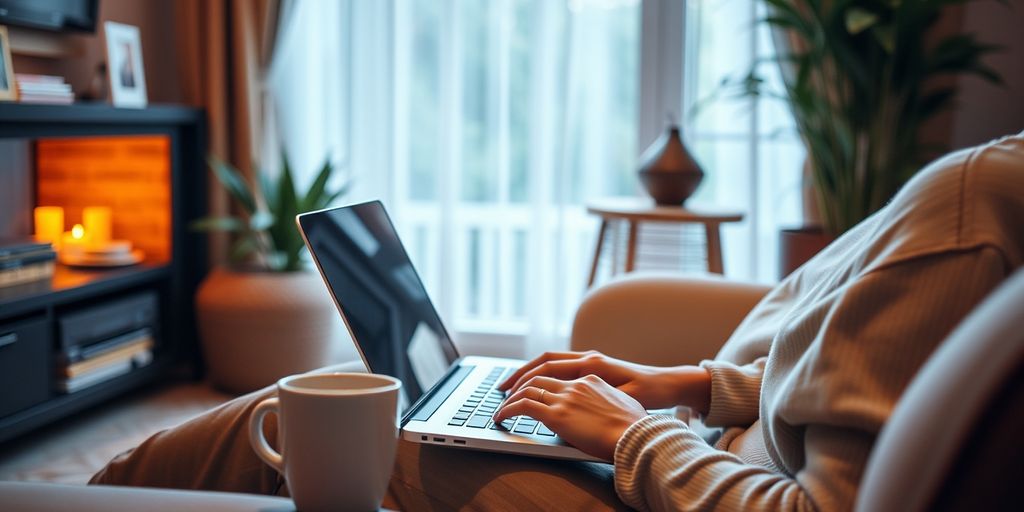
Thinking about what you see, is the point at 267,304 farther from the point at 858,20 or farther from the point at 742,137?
the point at 858,20

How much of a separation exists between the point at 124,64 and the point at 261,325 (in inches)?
34.1

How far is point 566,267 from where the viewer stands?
3.12m

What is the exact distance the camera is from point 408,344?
3.77 feet

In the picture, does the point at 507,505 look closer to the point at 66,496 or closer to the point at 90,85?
the point at 66,496

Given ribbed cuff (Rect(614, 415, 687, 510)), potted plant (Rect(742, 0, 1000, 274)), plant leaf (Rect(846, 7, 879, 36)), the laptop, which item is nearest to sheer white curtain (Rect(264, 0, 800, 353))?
potted plant (Rect(742, 0, 1000, 274))

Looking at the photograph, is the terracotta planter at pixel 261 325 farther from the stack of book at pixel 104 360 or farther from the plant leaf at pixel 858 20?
the plant leaf at pixel 858 20

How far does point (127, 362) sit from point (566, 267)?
138cm

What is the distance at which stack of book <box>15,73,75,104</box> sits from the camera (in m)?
2.25

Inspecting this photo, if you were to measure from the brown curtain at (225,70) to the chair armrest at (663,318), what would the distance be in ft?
6.00

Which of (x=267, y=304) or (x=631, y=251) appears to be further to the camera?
(x=267, y=304)

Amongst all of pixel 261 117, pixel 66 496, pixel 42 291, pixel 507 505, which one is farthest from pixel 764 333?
pixel 261 117

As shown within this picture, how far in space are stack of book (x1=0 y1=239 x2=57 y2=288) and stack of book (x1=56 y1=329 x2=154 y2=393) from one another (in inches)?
8.4

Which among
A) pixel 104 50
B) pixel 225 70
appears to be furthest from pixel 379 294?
pixel 225 70

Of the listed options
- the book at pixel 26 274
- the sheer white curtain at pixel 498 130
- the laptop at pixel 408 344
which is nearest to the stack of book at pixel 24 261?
the book at pixel 26 274
